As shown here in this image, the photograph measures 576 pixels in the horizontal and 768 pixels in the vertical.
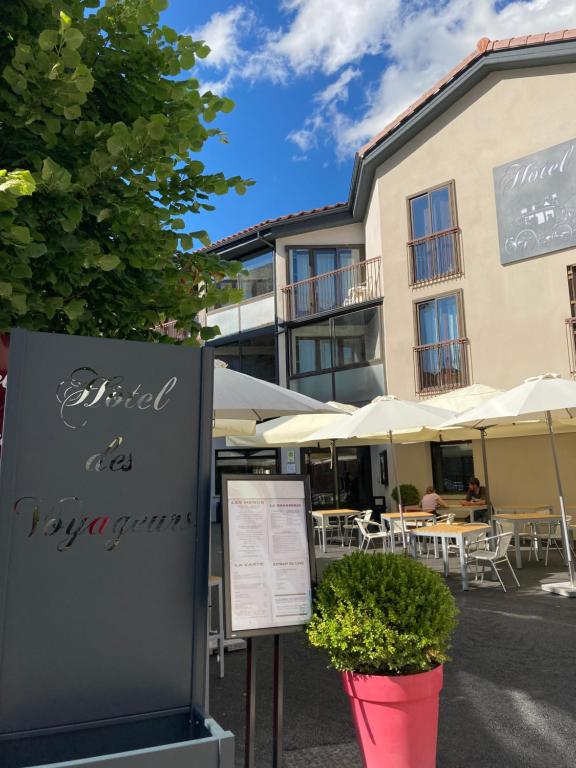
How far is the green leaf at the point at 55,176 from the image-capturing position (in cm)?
251

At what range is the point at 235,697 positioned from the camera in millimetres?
4699

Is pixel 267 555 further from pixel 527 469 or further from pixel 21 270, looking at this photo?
pixel 527 469

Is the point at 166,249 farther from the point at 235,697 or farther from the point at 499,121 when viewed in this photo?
the point at 499,121

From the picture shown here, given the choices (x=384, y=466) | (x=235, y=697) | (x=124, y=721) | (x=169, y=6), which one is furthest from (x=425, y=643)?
(x=384, y=466)

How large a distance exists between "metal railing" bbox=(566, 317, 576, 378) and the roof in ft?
20.4

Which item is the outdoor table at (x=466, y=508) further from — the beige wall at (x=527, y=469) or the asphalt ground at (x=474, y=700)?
the asphalt ground at (x=474, y=700)

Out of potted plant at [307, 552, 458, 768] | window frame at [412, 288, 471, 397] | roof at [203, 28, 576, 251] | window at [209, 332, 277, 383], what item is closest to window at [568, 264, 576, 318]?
window frame at [412, 288, 471, 397]

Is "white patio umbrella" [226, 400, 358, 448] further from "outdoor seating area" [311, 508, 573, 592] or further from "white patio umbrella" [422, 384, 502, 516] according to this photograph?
"outdoor seating area" [311, 508, 573, 592]

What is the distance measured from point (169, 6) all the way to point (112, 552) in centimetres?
276

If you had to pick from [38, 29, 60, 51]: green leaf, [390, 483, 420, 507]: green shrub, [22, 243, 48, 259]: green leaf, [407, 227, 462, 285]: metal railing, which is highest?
[407, 227, 462, 285]: metal railing

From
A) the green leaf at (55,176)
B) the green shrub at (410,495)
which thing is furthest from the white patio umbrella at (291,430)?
the green leaf at (55,176)

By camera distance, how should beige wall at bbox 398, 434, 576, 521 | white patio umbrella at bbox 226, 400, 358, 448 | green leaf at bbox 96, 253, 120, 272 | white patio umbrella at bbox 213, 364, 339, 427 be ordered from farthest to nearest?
1. beige wall at bbox 398, 434, 576, 521
2. white patio umbrella at bbox 226, 400, 358, 448
3. white patio umbrella at bbox 213, 364, 339, 427
4. green leaf at bbox 96, 253, 120, 272

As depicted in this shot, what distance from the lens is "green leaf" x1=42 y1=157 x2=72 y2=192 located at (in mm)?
2514

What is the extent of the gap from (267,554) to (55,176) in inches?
77.5
